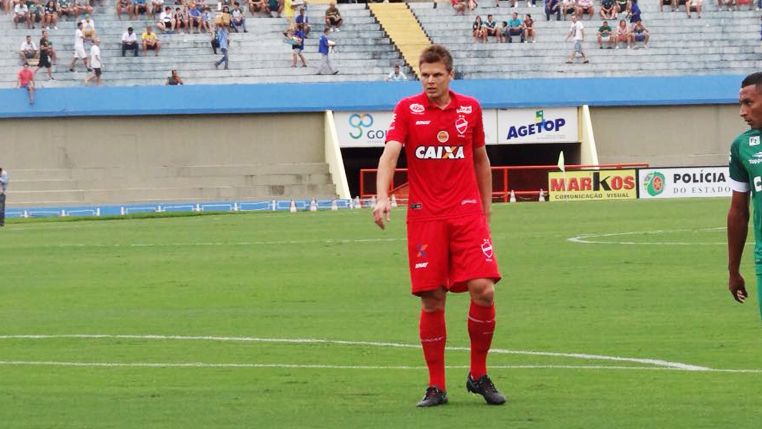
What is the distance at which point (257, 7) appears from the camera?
62625mm

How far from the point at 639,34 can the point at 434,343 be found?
174ft

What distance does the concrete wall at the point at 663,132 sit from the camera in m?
59.5

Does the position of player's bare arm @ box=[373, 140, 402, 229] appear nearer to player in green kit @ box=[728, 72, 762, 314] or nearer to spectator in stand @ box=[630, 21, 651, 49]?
player in green kit @ box=[728, 72, 762, 314]

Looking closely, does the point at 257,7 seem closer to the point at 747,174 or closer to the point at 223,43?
the point at 223,43

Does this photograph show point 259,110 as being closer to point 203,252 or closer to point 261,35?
point 261,35

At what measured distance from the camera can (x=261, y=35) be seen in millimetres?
60656

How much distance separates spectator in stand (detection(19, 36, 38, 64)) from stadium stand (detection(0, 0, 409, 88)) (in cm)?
36

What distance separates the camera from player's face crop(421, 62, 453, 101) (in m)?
10.7

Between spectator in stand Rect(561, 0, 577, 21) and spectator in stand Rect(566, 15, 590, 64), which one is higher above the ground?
spectator in stand Rect(561, 0, 577, 21)

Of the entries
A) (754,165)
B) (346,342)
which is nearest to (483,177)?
(754,165)

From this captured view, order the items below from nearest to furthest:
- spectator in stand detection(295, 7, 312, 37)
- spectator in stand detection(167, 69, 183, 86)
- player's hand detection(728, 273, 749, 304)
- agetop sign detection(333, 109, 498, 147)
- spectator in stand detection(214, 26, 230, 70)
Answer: player's hand detection(728, 273, 749, 304) → spectator in stand detection(167, 69, 183, 86) → agetop sign detection(333, 109, 498, 147) → spectator in stand detection(214, 26, 230, 70) → spectator in stand detection(295, 7, 312, 37)

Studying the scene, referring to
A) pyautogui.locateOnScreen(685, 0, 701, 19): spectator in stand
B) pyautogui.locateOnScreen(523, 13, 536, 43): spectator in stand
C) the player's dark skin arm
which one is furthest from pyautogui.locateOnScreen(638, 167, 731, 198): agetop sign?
Result: the player's dark skin arm

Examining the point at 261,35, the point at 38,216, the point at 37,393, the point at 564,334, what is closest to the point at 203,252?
the point at 564,334

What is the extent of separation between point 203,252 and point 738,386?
1910cm
